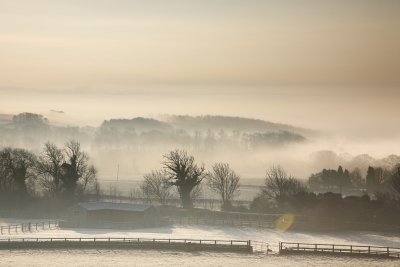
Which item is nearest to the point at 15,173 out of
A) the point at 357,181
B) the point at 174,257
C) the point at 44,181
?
the point at 44,181

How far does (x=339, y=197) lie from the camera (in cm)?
10319

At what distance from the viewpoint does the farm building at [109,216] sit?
96.4 m

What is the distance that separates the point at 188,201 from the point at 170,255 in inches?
1822

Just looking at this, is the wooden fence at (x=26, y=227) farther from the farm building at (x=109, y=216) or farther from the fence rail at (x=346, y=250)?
the fence rail at (x=346, y=250)

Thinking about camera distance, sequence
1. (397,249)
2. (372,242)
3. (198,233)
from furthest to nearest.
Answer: (198,233) → (372,242) → (397,249)

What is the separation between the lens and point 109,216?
322ft

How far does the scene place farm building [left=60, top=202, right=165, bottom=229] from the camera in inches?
3797

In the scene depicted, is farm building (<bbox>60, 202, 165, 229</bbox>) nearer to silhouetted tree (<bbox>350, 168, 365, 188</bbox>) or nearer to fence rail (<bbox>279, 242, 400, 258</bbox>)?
fence rail (<bbox>279, 242, 400, 258</bbox>)

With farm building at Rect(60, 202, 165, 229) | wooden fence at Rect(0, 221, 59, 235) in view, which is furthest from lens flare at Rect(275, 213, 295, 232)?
wooden fence at Rect(0, 221, 59, 235)

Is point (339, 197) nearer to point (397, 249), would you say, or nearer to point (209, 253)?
point (397, 249)

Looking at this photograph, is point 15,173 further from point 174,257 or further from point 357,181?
point 357,181

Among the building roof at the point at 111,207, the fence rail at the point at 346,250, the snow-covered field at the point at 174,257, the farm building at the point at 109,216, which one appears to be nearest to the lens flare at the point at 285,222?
the snow-covered field at the point at 174,257

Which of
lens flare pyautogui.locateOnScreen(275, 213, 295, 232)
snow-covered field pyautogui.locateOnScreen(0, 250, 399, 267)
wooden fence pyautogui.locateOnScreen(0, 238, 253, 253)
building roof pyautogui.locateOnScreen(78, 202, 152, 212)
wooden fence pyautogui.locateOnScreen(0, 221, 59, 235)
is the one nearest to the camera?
snow-covered field pyautogui.locateOnScreen(0, 250, 399, 267)

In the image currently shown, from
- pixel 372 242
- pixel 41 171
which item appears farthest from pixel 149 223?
pixel 41 171
